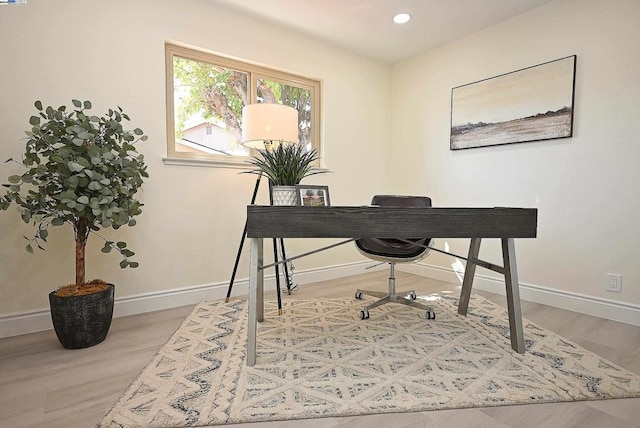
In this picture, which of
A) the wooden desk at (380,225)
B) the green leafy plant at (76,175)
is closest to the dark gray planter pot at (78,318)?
the green leafy plant at (76,175)

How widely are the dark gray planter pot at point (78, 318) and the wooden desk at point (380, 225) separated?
928 millimetres

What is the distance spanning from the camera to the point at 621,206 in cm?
235

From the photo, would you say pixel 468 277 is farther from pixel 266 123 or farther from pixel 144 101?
pixel 144 101

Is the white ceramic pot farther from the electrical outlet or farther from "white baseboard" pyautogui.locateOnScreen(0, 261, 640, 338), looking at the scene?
the electrical outlet

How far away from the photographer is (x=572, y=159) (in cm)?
257

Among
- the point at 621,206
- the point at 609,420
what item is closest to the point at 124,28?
the point at 609,420

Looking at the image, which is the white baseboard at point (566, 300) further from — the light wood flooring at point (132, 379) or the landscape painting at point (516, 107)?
the landscape painting at point (516, 107)

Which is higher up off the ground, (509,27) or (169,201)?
(509,27)

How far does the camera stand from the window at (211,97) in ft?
8.77

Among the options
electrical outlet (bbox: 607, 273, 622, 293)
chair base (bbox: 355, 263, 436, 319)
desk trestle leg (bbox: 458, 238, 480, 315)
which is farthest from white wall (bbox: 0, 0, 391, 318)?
electrical outlet (bbox: 607, 273, 622, 293)

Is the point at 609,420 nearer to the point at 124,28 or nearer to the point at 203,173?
→ the point at 203,173

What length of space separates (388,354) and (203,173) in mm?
1922

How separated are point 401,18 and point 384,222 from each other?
2.12 m

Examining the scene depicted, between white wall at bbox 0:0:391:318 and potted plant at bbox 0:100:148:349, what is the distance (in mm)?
360
